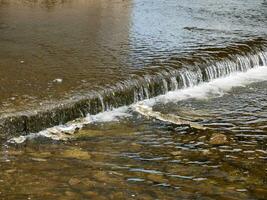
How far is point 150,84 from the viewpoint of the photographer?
8.09 meters

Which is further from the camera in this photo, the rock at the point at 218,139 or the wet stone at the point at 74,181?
the rock at the point at 218,139

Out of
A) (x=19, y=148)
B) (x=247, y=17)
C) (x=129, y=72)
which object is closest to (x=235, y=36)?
(x=247, y=17)

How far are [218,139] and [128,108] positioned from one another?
174cm

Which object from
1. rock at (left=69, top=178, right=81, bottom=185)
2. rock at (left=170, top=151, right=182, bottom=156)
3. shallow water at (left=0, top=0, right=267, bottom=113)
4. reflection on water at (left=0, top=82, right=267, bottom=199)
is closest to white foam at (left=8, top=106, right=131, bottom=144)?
reflection on water at (left=0, top=82, right=267, bottom=199)

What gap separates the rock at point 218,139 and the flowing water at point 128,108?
68 mm

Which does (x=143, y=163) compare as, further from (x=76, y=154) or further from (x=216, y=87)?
(x=216, y=87)

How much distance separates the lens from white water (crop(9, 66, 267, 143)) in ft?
21.0

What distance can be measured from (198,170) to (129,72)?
3.13 metres

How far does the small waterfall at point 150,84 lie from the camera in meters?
6.27

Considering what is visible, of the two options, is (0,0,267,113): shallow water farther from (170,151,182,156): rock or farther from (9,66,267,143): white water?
(170,151,182,156): rock

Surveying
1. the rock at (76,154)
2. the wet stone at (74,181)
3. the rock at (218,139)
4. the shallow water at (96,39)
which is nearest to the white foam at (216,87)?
the shallow water at (96,39)

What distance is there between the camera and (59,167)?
5.34m

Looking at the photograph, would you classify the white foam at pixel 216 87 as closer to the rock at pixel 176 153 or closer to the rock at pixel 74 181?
the rock at pixel 176 153

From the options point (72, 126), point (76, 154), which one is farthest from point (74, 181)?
point (72, 126)
